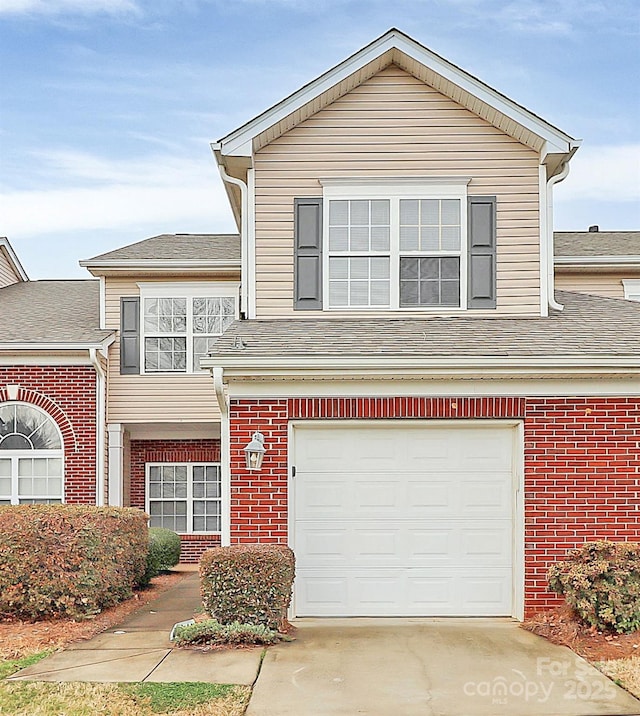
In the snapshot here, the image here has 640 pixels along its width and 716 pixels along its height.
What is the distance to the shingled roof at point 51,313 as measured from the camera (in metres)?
18.8

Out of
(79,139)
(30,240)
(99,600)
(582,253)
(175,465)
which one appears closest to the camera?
(99,600)

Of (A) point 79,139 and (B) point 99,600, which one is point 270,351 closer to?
(B) point 99,600

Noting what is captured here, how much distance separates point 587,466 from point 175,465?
10884mm

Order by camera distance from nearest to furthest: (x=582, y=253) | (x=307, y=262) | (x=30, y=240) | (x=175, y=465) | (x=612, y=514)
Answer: (x=612, y=514) → (x=307, y=262) → (x=582, y=253) → (x=175, y=465) → (x=30, y=240)

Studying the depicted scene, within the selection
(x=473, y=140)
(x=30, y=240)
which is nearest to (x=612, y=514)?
(x=473, y=140)

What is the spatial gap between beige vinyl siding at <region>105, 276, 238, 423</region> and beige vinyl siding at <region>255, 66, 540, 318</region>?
606 centimetres

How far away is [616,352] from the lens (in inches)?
457

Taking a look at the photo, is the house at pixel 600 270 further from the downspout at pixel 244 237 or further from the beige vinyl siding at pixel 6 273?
the beige vinyl siding at pixel 6 273

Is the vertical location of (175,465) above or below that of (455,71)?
below

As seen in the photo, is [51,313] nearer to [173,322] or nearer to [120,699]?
[173,322]

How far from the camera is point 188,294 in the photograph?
19.7 metres

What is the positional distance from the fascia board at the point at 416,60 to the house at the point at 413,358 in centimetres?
3

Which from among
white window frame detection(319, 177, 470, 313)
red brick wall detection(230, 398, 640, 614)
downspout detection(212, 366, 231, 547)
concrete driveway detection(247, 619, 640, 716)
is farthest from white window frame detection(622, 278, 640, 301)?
downspout detection(212, 366, 231, 547)

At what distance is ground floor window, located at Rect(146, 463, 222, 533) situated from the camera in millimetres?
20656
